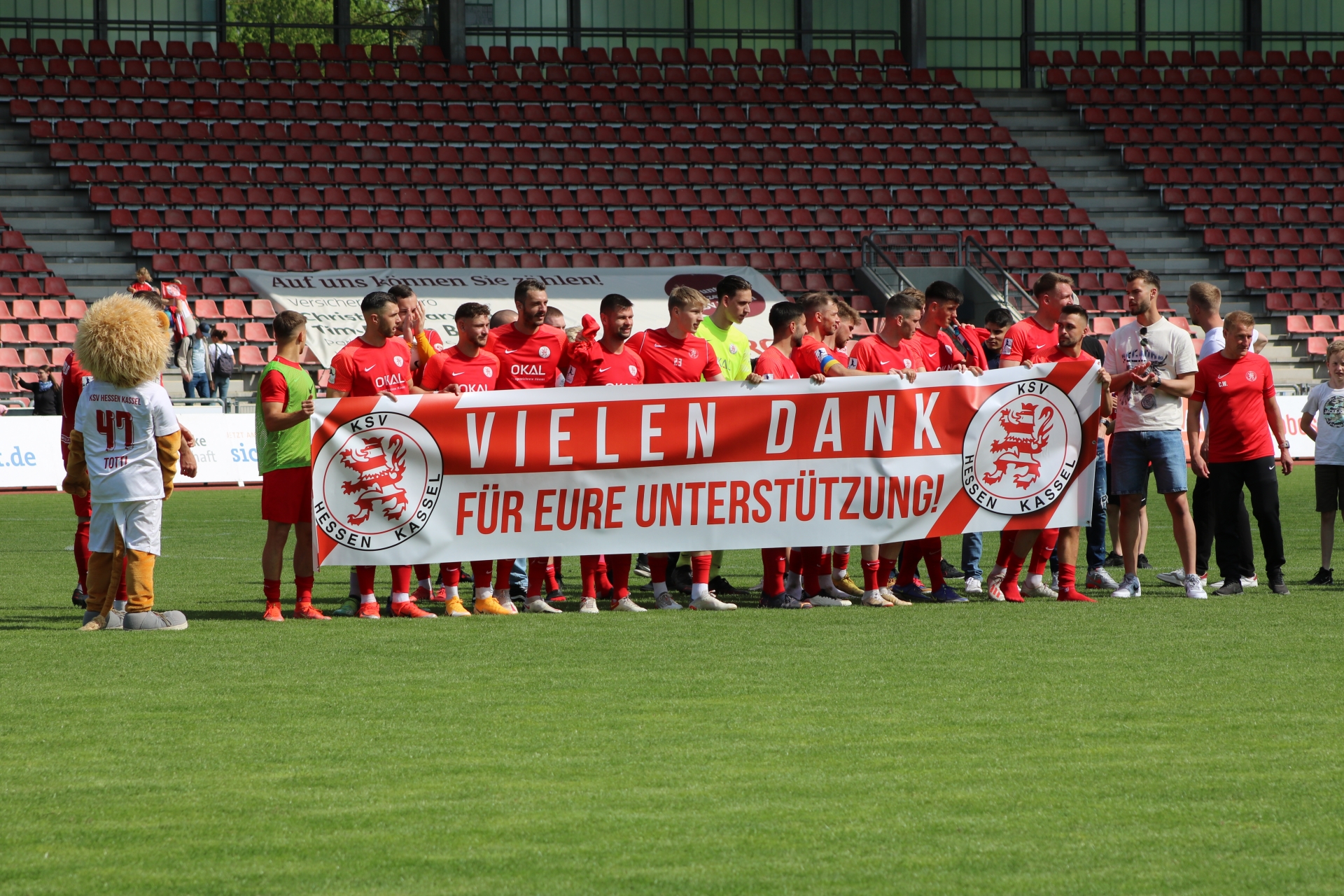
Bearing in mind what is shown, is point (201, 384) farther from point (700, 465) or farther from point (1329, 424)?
point (1329, 424)

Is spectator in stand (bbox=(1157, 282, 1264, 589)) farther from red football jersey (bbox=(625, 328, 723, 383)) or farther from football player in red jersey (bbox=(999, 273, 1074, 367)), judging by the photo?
red football jersey (bbox=(625, 328, 723, 383))

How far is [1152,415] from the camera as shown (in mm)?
10102

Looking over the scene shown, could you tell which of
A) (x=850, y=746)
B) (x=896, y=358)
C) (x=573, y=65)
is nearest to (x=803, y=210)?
(x=573, y=65)

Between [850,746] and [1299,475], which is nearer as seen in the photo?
[850,746]

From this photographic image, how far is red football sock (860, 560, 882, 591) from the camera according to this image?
32.0 ft

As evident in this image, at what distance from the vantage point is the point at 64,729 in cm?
574

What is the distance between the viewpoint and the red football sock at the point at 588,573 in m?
9.63

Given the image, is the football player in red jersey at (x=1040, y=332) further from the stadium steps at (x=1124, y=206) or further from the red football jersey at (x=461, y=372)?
the stadium steps at (x=1124, y=206)

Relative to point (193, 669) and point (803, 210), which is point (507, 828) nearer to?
point (193, 669)

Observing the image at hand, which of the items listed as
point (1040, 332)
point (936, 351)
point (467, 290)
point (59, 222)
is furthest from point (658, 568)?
point (59, 222)

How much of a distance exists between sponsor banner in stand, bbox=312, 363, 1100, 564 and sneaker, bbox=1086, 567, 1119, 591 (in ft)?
3.00

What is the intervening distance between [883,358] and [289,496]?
3752mm

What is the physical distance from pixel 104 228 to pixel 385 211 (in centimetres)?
508

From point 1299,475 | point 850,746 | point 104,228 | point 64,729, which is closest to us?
point 850,746
